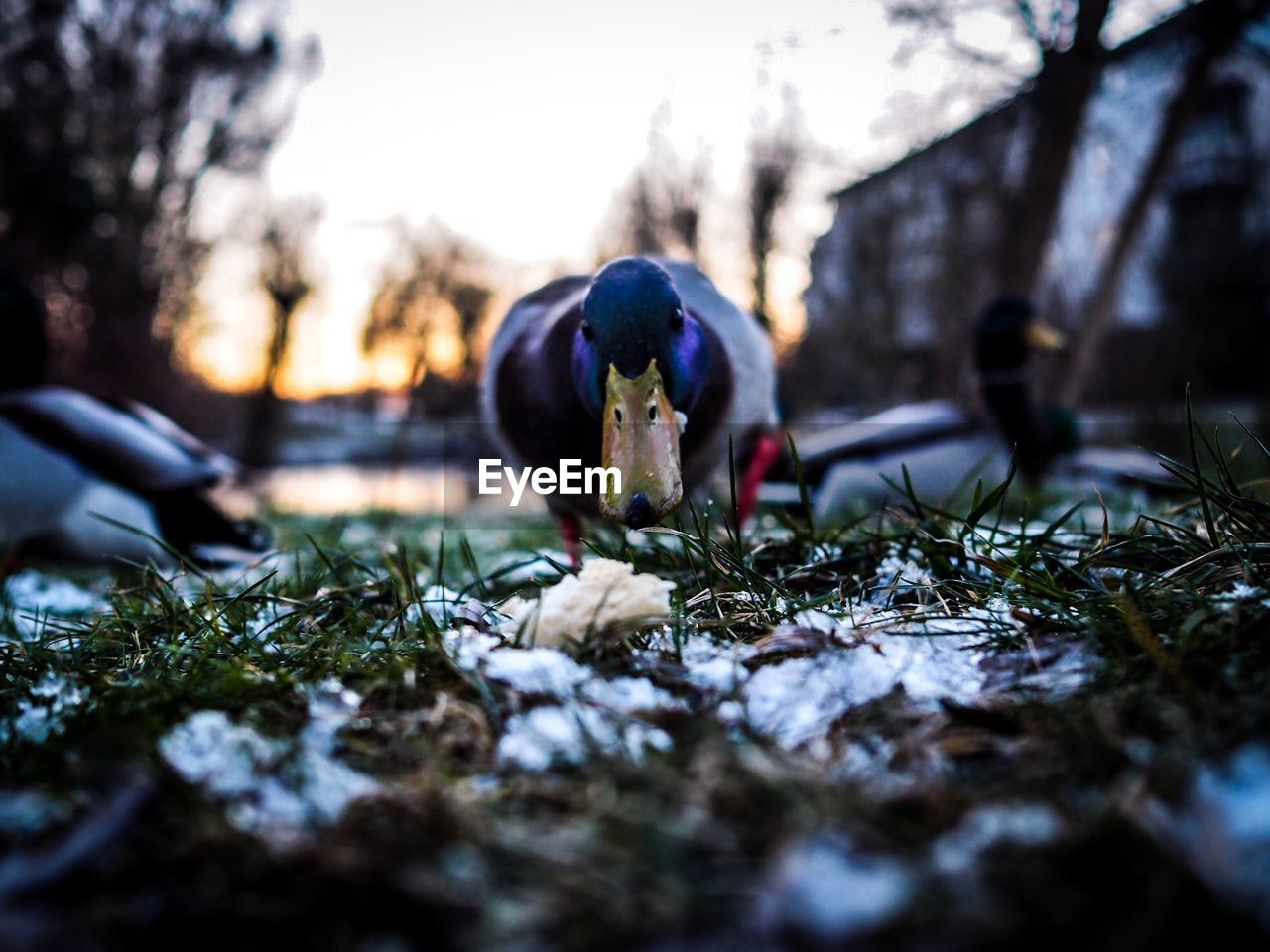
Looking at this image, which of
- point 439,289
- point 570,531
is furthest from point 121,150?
point 439,289

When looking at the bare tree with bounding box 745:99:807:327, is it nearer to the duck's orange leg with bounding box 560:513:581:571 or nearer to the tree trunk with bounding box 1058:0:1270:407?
the tree trunk with bounding box 1058:0:1270:407

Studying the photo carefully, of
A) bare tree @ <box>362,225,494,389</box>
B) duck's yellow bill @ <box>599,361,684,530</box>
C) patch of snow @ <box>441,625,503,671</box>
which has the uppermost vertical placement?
bare tree @ <box>362,225,494,389</box>

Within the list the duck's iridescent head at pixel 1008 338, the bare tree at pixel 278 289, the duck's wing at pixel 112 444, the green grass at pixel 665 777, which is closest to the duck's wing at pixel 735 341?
the green grass at pixel 665 777

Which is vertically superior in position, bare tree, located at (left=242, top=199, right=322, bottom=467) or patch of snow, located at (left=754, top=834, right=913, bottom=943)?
bare tree, located at (left=242, top=199, right=322, bottom=467)

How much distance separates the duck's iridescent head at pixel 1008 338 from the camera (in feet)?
17.5

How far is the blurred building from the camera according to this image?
24.6ft

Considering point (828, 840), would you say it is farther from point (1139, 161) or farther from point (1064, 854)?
point (1139, 161)

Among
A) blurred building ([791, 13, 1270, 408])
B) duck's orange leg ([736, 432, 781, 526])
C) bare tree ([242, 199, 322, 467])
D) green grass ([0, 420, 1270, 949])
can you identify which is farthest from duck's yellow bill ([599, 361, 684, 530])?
bare tree ([242, 199, 322, 467])

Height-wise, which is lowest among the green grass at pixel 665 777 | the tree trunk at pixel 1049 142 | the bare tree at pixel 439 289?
the green grass at pixel 665 777

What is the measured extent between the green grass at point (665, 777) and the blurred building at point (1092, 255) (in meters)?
5.76

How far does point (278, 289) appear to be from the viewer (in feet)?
83.8

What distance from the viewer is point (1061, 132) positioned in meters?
5.46

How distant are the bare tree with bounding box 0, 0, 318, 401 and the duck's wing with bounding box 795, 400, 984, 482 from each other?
11.9 meters

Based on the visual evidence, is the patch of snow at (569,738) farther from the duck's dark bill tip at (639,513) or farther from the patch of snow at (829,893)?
the duck's dark bill tip at (639,513)
